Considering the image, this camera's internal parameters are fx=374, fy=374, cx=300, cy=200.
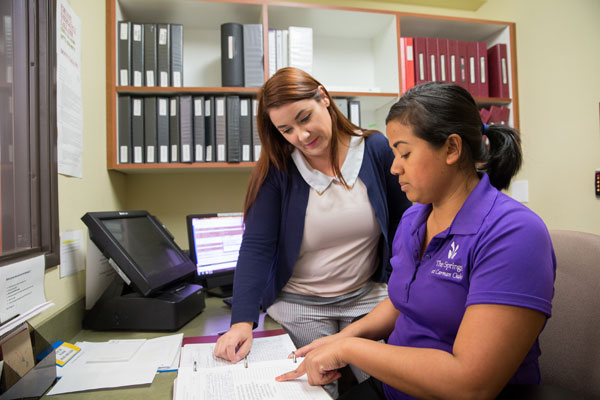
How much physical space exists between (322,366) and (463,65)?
187cm

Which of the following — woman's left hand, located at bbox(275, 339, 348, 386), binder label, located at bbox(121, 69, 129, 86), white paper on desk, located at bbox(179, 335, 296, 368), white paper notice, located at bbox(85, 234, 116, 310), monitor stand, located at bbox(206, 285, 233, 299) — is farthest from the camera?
binder label, located at bbox(121, 69, 129, 86)

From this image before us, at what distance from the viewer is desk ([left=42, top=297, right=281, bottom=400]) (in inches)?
29.1

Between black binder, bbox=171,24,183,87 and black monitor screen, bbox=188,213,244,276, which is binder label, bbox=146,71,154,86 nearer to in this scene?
black binder, bbox=171,24,183,87

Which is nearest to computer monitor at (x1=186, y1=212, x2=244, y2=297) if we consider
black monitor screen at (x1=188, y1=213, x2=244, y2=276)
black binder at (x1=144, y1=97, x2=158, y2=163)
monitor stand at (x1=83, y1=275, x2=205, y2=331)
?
black monitor screen at (x1=188, y1=213, x2=244, y2=276)

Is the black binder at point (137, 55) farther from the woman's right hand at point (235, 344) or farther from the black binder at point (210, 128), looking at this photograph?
the woman's right hand at point (235, 344)

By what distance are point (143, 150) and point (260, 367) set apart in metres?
1.25

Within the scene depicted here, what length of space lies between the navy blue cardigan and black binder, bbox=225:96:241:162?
63 centimetres

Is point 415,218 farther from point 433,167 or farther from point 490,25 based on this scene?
point 490,25

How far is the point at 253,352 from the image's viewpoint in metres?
0.90

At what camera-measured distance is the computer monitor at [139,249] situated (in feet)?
3.59

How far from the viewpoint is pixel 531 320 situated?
599mm

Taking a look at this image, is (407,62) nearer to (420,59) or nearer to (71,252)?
(420,59)

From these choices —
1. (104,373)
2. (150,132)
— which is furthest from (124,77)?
(104,373)

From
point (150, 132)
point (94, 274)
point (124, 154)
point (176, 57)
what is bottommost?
point (94, 274)
